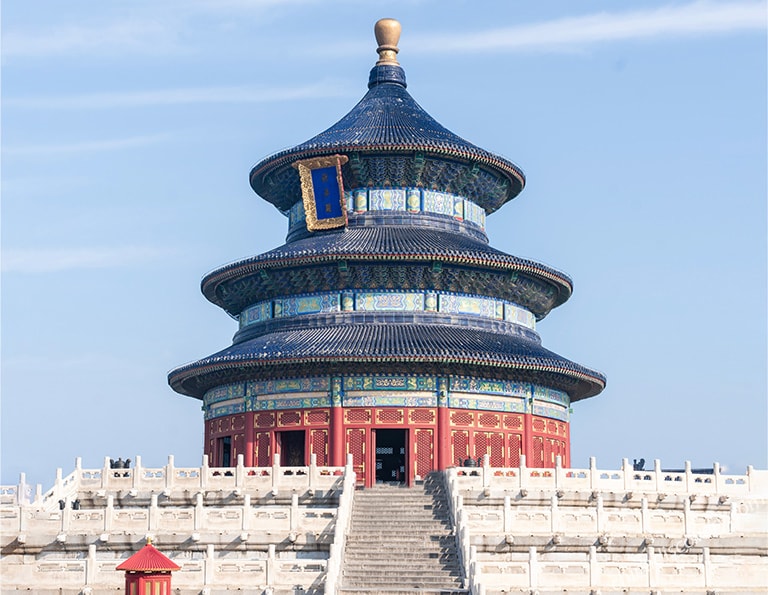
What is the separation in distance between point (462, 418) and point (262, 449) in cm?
724

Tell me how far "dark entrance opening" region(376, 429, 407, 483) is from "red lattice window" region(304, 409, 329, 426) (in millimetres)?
2332

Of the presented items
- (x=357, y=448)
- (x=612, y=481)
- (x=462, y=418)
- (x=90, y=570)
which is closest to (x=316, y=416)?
(x=357, y=448)

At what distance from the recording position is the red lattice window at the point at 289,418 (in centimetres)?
4972

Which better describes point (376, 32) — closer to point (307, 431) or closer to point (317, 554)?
point (307, 431)

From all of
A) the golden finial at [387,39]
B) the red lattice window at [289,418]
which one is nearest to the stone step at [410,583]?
the red lattice window at [289,418]

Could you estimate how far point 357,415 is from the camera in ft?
161

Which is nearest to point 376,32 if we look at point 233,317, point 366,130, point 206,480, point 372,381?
point 366,130

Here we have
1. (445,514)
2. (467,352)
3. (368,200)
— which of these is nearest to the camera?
(445,514)

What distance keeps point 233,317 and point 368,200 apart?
8308mm

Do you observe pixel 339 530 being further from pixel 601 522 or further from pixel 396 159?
pixel 396 159

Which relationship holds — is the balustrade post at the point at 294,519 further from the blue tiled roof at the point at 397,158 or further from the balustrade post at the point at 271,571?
the blue tiled roof at the point at 397,158

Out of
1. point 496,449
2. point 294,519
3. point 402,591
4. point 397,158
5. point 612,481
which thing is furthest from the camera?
point 397,158

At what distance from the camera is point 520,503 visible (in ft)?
128

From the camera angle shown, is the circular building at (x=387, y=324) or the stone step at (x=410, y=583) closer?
the stone step at (x=410, y=583)
